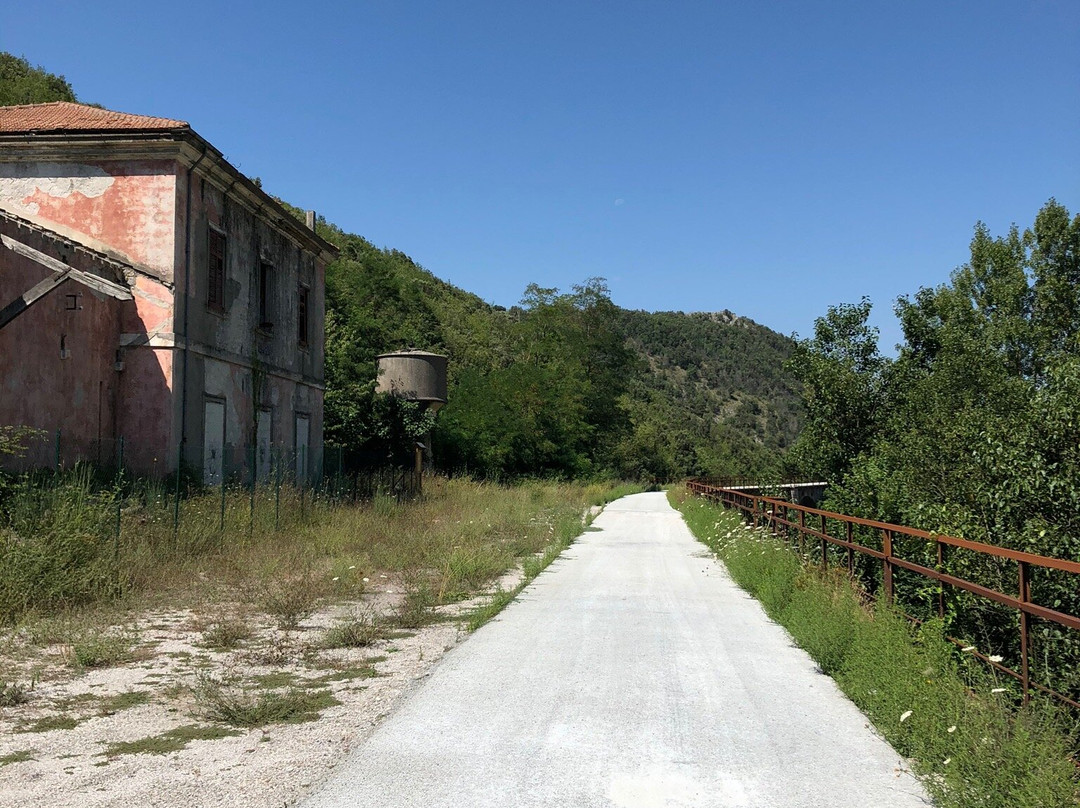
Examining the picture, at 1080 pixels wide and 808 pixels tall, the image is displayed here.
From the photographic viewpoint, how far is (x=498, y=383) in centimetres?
4853

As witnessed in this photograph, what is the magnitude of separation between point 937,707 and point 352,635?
5.47 m

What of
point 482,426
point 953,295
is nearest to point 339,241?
point 482,426

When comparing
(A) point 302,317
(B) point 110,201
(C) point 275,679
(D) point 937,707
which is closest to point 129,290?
(B) point 110,201

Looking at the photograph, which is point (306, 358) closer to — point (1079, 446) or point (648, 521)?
point (648, 521)

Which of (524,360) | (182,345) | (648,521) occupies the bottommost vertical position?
(648,521)

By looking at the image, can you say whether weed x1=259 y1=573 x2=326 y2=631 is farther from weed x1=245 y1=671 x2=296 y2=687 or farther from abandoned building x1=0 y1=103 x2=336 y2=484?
abandoned building x1=0 y1=103 x2=336 y2=484

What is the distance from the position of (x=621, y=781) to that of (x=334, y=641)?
4.62m

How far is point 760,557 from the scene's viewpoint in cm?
1285

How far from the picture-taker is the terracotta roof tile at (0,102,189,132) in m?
17.3

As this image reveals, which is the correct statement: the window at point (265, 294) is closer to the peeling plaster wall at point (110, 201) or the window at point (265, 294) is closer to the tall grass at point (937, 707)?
the peeling plaster wall at point (110, 201)

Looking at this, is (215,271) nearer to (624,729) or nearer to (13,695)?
(13,695)

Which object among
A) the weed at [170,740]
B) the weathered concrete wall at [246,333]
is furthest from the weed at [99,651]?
the weathered concrete wall at [246,333]

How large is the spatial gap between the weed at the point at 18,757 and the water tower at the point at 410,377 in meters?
27.8

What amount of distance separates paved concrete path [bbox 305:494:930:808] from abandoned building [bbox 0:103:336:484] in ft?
31.1
